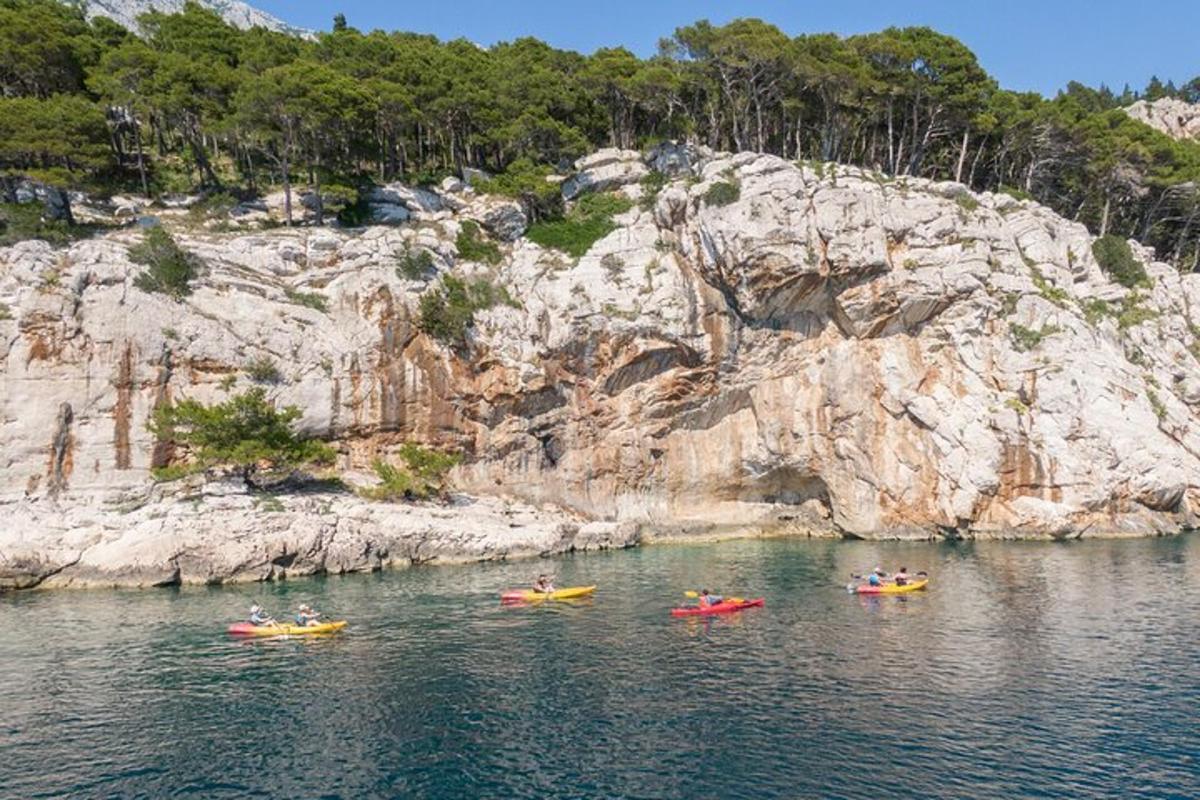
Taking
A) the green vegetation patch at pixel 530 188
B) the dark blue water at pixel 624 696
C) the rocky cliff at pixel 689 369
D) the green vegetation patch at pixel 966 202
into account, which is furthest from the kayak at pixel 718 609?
the green vegetation patch at pixel 530 188

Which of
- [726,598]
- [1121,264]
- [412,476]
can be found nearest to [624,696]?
[726,598]

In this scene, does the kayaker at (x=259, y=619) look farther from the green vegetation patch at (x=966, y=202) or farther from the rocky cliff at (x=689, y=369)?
the green vegetation patch at (x=966, y=202)

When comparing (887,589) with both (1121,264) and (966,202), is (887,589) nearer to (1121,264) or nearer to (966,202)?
(966,202)

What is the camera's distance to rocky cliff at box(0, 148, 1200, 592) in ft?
167

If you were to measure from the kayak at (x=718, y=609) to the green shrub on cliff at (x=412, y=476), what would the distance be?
24.4 metres

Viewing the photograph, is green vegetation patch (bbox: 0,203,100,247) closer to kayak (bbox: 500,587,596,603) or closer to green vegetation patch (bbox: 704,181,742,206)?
kayak (bbox: 500,587,596,603)

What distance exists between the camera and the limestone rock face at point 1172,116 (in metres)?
Result: 124

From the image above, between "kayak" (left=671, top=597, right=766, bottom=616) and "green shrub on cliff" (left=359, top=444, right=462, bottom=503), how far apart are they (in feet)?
79.9

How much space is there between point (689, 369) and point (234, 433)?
3349cm

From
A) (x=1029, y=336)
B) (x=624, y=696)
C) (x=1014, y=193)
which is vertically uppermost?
(x=1014, y=193)

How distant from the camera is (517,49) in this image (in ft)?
293

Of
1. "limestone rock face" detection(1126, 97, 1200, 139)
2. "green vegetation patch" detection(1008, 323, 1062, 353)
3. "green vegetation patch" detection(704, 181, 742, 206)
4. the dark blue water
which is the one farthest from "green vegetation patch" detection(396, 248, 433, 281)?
"limestone rock face" detection(1126, 97, 1200, 139)

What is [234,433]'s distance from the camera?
4944 cm

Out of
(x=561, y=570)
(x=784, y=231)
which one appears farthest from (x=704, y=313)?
(x=561, y=570)
